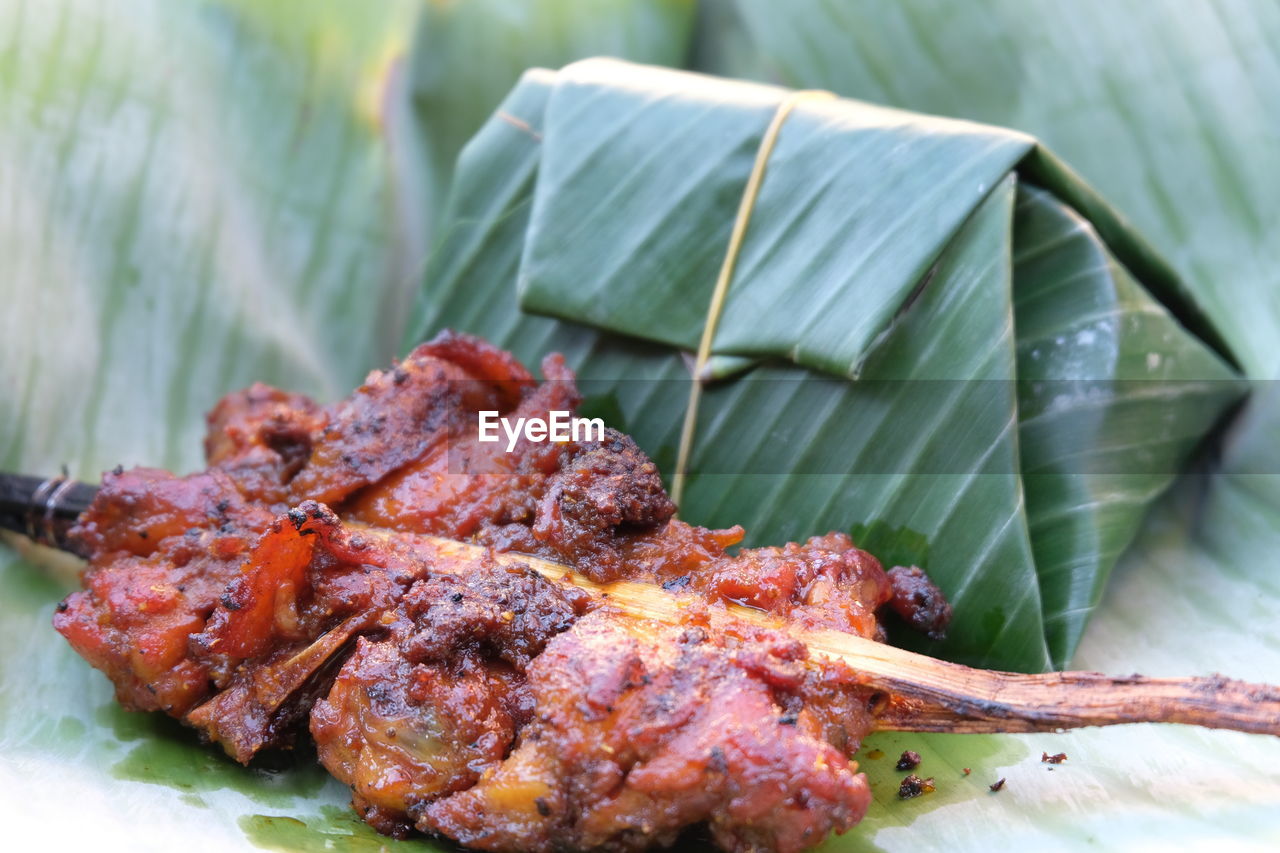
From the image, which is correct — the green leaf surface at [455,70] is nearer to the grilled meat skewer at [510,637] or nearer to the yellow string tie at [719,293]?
the yellow string tie at [719,293]

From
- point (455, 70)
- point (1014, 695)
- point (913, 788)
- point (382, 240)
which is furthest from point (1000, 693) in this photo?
point (455, 70)

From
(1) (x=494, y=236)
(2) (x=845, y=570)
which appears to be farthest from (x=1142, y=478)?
(1) (x=494, y=236)

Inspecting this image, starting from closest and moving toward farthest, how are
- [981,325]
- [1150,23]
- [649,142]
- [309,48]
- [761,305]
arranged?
[981,325] → [761,305] → [649,142] → [1150,23] → [309,48]

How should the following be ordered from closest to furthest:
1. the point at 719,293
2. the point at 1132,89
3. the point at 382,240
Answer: the point at 719,293 < the point at 1132,89 < the point at 382,240

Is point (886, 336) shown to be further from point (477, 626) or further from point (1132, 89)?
point (1132, 89)

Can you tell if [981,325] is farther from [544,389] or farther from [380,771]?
[380,771]

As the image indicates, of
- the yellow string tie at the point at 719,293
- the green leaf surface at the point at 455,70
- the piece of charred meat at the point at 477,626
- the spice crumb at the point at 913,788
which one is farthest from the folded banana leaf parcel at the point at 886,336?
the green leaf surface at the point at 455,70

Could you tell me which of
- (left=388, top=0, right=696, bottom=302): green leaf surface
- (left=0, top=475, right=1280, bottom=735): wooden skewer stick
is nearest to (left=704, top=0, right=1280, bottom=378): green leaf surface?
(left=388, top=0, right=696, bottom=302): green leaf surface
